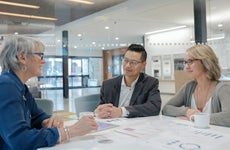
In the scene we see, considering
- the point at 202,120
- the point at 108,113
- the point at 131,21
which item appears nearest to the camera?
the point at 202,120

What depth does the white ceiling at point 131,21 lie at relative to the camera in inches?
209

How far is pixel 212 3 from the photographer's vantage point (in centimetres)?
494

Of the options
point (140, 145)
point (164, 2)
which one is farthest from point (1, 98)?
point (164, 2)

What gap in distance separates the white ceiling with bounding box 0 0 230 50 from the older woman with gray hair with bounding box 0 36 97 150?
3.99m

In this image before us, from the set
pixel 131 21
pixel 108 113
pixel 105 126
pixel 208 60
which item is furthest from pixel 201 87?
pixel 131 21

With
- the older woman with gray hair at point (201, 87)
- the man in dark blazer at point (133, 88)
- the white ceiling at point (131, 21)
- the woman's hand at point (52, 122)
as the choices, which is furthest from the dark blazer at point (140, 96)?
the white ceiling at point (131, 21)

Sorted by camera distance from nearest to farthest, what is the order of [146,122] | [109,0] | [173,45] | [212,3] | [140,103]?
[146,122], [140,103], [212,3], [109,0], [173,45]

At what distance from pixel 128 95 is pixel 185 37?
5.56 meters

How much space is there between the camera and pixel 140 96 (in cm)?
188

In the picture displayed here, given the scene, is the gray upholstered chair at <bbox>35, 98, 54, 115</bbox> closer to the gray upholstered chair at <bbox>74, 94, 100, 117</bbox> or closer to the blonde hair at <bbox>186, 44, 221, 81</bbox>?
the gray upholstered chair at <bbox>74, 94, 100, 117</bbox>

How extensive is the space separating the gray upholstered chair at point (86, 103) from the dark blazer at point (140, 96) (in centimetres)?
39

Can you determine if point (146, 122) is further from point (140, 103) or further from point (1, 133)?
point (1, 133)

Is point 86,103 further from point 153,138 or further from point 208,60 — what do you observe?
point 153,138

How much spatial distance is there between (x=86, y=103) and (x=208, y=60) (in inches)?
48.1
